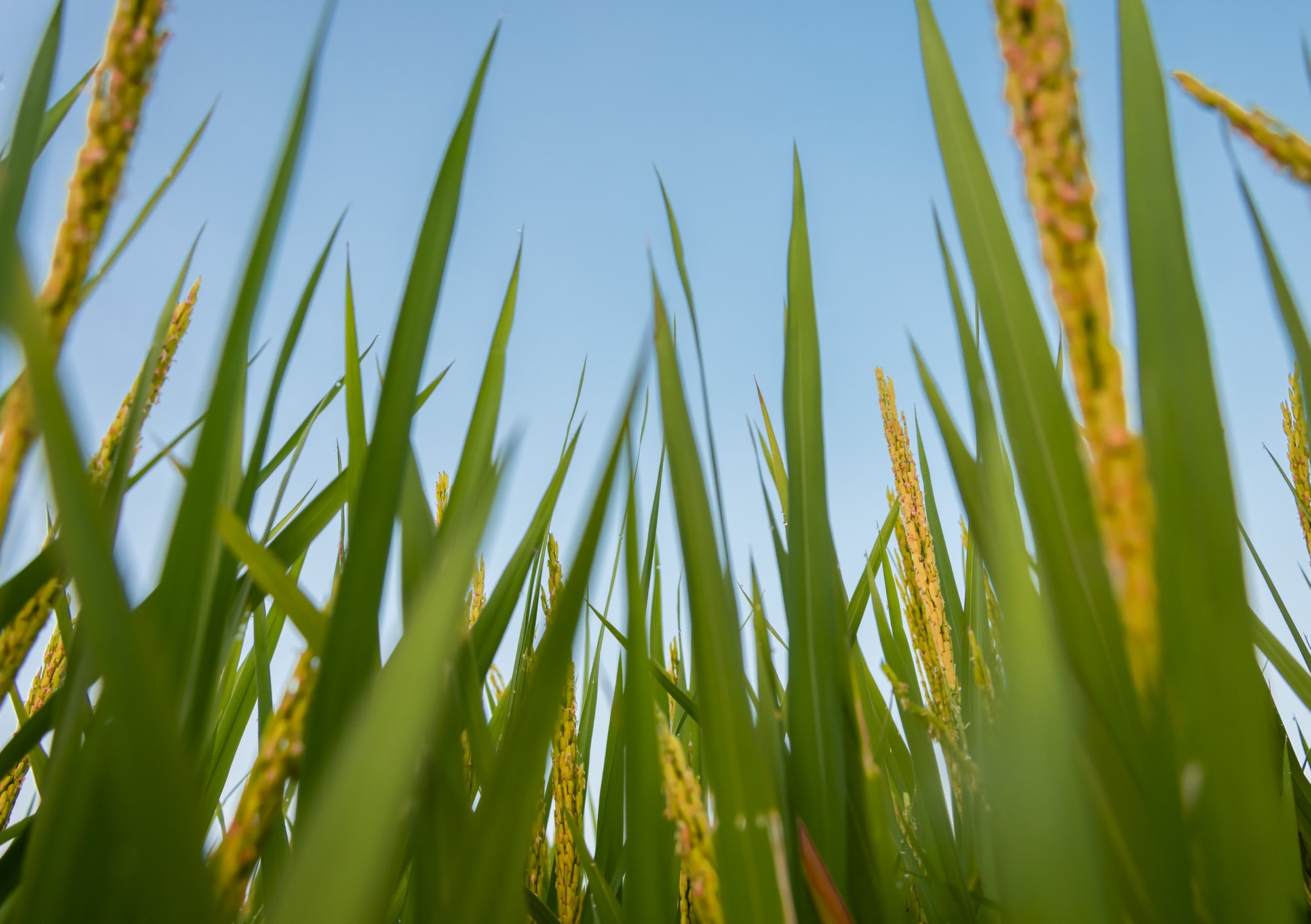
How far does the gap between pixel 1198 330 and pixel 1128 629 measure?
0.57 ft

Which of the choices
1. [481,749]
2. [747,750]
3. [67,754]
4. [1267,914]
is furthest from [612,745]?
[1267,914]

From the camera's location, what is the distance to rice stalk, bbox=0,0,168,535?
388 millimetres

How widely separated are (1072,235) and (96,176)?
49 cm

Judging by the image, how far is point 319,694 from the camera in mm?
461

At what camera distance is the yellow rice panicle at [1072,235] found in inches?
13.5

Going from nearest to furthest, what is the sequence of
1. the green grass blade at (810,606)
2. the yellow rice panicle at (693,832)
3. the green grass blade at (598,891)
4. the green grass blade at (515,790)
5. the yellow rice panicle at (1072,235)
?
the yellow rice panicle at (1072,235) < the green grass blade at (515,790) < the yellow rice panicle at (693,832) < the green grass blade at (810,606) < the green grass blade at (598,891)

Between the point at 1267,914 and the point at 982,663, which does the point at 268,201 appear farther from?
the point at 982,663

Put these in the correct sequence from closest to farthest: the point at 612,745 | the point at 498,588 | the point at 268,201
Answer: the point at 268,201
the point at 498,588
the point at 612,745

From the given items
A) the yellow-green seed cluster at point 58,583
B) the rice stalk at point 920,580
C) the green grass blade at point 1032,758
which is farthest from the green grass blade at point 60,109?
the rice stalk at point 920,580

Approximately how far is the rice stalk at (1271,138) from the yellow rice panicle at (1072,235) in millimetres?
252

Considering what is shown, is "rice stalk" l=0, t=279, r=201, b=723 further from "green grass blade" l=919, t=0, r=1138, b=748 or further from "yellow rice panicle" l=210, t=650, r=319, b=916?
"green grass blade" l=919, t=0, r=1138, b=748

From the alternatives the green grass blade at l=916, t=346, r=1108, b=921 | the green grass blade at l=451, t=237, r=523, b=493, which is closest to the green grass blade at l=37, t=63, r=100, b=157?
the green grass blade at l=451, t=237, r=523, b=493

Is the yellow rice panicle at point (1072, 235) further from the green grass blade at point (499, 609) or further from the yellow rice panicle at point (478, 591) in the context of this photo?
the yellow rice panicle at point (478, 591)

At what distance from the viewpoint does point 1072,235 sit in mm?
343
